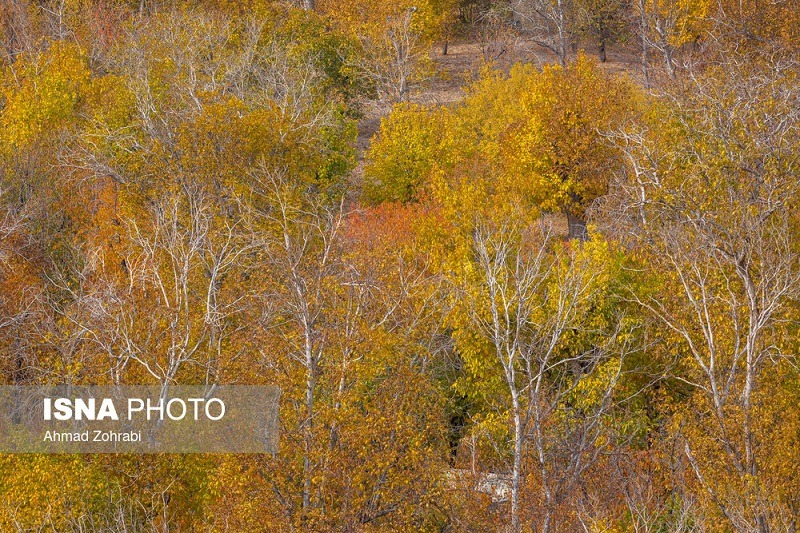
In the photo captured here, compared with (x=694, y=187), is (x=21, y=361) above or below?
below

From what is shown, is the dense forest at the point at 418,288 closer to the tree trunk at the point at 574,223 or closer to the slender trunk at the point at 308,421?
the slender trunk at the point at 308,421

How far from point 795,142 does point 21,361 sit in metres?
26.9

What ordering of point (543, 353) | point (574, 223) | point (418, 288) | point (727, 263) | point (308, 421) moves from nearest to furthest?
point (308, 421), point (727, 263), point (418, 288), point (543, 353), point (574, 223)

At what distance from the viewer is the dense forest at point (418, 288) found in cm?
3053

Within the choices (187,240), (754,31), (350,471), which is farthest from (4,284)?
(754,31)

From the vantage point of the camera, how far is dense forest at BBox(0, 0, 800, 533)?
30.5 meters

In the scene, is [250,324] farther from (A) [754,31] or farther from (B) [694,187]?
(A) [754,31]

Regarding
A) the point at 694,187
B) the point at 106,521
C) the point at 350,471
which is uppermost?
the point at 694,187

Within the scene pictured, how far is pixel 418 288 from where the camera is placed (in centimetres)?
3975

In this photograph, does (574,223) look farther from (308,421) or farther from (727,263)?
(308,421)

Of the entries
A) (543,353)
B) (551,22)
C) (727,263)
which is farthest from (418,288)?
(551,22)

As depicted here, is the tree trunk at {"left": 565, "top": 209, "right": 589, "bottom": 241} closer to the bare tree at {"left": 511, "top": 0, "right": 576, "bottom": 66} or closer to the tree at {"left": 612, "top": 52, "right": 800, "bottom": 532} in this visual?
the bare tree at {"left": 511, "top": 0, "right": 576, "bottom": 66}

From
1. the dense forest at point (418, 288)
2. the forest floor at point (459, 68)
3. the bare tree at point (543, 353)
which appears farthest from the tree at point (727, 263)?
the forest floor at point (459, 68)

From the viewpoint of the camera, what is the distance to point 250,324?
34875 mm
